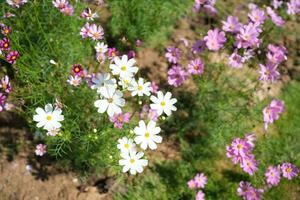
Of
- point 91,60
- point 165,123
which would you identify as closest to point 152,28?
point 91,60

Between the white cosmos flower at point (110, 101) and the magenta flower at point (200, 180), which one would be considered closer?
the white cosmos flower at point (110, 101)

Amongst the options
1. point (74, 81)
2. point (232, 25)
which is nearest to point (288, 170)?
point (232, 25)

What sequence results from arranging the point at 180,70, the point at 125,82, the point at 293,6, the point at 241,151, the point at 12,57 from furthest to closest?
1. the point at 293,6
2. the point at 180,70
3. the point at 241,151
4. the point at 12,57
5. the point at 125,82

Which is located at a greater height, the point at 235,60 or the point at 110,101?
the point at 235,60

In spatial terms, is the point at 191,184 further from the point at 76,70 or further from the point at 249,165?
the point at 76,70

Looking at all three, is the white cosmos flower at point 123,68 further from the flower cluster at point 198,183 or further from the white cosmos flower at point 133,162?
the flower cluster at point 198,183

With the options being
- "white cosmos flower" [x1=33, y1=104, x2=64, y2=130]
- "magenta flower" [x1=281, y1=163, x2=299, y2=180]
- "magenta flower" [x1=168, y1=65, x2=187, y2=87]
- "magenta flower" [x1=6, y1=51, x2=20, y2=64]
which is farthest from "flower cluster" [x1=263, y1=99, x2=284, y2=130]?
"magenta flower" [x1=6, y1=51, x2=20, y2=64]

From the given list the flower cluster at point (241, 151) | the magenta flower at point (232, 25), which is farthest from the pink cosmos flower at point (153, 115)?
the magenta flower at point (232, 25)
